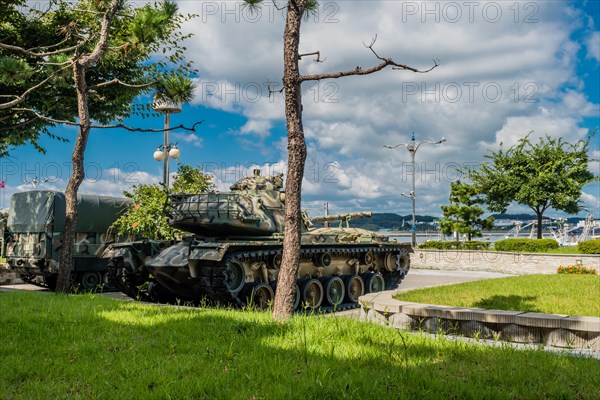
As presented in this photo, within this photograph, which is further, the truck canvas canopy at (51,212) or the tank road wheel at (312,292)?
the truck canvas canopy at (51,212)

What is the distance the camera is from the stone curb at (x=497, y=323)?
6967mm

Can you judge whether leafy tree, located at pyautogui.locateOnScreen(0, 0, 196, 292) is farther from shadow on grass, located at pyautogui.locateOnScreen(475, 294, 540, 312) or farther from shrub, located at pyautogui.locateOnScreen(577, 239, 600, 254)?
shrub, located at pyautogui.locateOnScreen(577, 239, 600, 254)

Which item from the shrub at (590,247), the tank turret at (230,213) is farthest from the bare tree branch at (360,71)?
the shrub at (590,247)

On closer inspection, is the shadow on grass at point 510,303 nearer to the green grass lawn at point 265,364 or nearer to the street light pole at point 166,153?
the green grass lawn at point 265,364

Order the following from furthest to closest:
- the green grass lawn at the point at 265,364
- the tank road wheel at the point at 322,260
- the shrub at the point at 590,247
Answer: the shrub at the point at 590,247 → the tank road wheel at the point at 322,260 → the green grass lawn at the point at 265,364

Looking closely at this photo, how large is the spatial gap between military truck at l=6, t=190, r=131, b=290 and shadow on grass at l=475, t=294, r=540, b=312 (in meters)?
10.9

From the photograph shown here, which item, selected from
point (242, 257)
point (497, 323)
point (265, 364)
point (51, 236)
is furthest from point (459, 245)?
point (265, 364)

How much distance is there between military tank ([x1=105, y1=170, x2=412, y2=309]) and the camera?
11.7 meters

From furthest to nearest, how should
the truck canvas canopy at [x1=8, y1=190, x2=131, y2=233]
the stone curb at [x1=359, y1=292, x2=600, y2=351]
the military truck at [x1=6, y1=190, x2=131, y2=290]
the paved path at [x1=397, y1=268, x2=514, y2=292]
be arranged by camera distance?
1. the paved path at [x1=397, y1=268, x2=514, y2=292]
2. the truck canvas canopy at [x1=8, y1=190, x2=131, y2=233]
3. the military truck at [x1=6, y1=190, x2=131, y2=290]
4. the stone curb at [x1=359, y1=292, x2=600, y2=351]

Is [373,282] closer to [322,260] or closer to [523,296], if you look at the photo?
[322,260]

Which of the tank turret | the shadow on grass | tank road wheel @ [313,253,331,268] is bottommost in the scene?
the shadow on grass

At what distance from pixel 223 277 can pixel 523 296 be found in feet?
17.8

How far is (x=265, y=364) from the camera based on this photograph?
5680mm

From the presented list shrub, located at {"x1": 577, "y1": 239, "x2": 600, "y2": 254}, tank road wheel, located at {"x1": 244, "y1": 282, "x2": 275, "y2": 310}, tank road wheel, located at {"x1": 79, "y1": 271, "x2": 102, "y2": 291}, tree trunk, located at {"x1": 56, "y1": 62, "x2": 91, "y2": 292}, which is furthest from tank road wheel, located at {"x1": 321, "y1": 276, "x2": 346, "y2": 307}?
shrub, located at {"x1": 577, "y1": 239, "x2": 600, "y2": 254}
